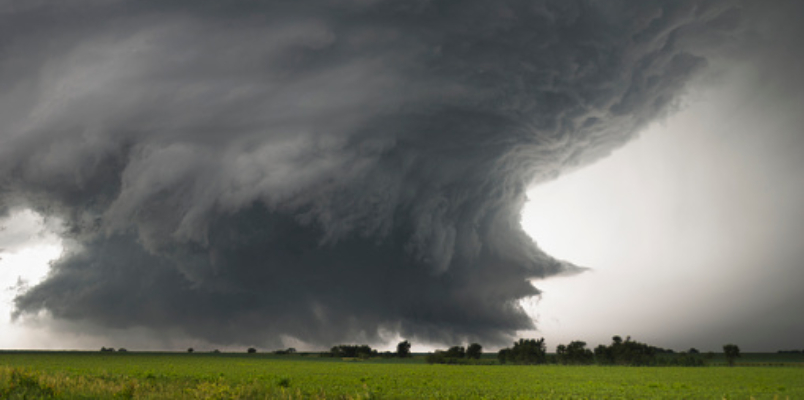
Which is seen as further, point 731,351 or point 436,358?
point 436,358

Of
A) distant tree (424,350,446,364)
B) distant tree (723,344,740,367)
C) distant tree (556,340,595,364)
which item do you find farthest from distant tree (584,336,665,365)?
distant tree (424,350,446,364)

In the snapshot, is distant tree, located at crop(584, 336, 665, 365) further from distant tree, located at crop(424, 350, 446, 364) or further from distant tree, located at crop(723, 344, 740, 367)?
distant tree, located at crop(424, 350, 446, 364)

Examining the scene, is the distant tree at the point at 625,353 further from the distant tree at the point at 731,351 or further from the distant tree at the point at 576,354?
the distant tree at the point at 731,351

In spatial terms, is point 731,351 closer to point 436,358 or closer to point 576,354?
point 576,354

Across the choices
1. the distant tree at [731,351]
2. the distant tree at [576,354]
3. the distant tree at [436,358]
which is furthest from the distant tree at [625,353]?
the distant tree at [436,358]

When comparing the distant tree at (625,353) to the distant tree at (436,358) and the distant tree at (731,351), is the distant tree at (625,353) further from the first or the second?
the distant tree at (436,358)

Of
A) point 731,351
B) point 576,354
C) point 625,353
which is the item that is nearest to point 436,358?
point 576,354

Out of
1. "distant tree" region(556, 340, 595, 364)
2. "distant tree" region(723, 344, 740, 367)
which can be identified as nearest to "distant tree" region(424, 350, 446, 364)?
"distant tree" region(556, 340, 595, 364)

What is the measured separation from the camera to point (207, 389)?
28.9 m

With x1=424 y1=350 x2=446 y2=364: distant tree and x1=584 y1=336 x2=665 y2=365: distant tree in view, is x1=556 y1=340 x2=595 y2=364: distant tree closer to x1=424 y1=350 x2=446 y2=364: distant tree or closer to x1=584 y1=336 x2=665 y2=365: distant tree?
x1=584 y1=336 x2=665 y2=365: distant tree

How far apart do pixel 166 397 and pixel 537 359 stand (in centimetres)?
19400

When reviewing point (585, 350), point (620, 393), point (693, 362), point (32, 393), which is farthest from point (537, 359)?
point (32, 393)

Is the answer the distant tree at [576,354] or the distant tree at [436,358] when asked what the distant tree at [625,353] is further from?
the distant tree at [436,358]

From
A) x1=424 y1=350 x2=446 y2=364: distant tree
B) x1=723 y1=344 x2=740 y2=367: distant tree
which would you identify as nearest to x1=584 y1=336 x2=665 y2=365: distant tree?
x1=723 y1=344 x2=740 y2=367: distant tree
